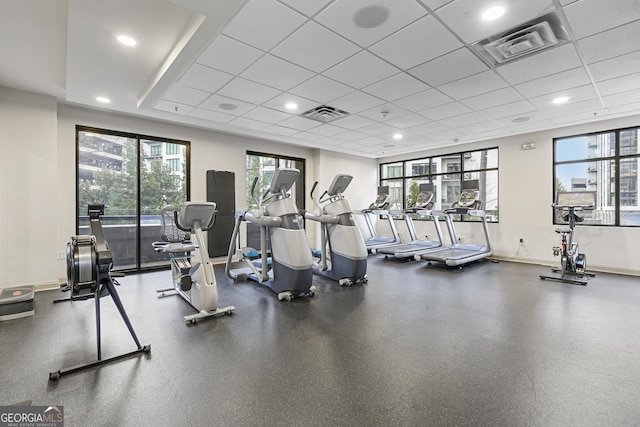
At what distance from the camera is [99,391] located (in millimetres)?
2033

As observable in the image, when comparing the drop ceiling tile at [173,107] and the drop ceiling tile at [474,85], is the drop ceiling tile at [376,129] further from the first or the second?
the drop ceiling tile at [173,107]

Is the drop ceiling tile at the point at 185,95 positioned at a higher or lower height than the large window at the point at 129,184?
higher

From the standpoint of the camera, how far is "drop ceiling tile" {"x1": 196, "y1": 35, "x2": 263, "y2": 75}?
3.02 m

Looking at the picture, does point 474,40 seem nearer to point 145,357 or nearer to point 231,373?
point 231,373

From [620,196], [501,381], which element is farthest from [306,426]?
[620,196]

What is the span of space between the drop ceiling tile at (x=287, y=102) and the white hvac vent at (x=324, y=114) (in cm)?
15

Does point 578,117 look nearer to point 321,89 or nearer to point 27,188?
point 321,89

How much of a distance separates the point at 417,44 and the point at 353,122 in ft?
9.06

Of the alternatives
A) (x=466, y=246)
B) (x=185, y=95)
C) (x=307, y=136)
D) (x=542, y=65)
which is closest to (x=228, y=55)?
(x=185, y=95)

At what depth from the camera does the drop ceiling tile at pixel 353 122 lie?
5.50 m

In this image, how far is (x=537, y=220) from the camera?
260 inches

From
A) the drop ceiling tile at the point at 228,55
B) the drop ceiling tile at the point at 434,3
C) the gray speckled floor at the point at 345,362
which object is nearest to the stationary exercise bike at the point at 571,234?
the gray speckled floor at the point at 345,362

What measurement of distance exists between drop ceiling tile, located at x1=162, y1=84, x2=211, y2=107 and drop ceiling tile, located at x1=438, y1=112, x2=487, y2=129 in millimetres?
4300

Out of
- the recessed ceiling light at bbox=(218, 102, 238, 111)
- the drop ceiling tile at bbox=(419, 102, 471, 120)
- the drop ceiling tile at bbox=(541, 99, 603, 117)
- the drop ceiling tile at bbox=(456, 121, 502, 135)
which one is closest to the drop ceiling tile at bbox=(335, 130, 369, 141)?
the drop ceiling tile at bbox=(419, 102, 471, 120)
